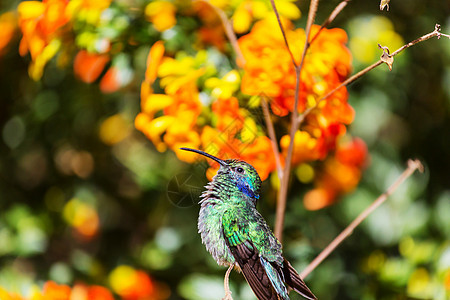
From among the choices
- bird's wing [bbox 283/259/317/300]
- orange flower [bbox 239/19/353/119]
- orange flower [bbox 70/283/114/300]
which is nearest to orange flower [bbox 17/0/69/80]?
orange flower [bbox 239/19/353/119]

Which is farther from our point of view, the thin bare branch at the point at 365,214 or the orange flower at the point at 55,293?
the orange flower at the point at 55,293

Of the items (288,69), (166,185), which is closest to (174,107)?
→ (288,69)

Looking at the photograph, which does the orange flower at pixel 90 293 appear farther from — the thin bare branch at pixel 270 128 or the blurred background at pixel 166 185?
the thin bare branch at pixel 270 128

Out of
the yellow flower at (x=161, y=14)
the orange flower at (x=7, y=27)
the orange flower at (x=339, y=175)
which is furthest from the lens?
the orange flower at (x=7, y=27)

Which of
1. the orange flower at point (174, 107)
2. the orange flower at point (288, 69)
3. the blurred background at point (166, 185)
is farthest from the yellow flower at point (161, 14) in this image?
the orange flower at point (288, 69)

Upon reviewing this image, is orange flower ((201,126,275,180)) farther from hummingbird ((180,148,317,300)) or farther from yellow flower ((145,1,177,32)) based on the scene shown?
yellow flower ((145,1,177,32))

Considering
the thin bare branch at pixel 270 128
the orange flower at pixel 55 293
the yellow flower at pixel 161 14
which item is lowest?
the orange flower at pixel 55 293

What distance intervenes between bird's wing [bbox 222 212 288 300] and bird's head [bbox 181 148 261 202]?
0.02 meters

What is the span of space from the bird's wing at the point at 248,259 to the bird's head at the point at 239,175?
0.02 metres

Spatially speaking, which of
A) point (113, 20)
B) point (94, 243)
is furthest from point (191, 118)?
point (94, 243)

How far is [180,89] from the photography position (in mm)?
592

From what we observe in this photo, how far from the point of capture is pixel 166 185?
1.00m

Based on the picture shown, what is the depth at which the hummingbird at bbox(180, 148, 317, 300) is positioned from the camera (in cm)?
33

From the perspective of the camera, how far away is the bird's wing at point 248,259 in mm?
297
